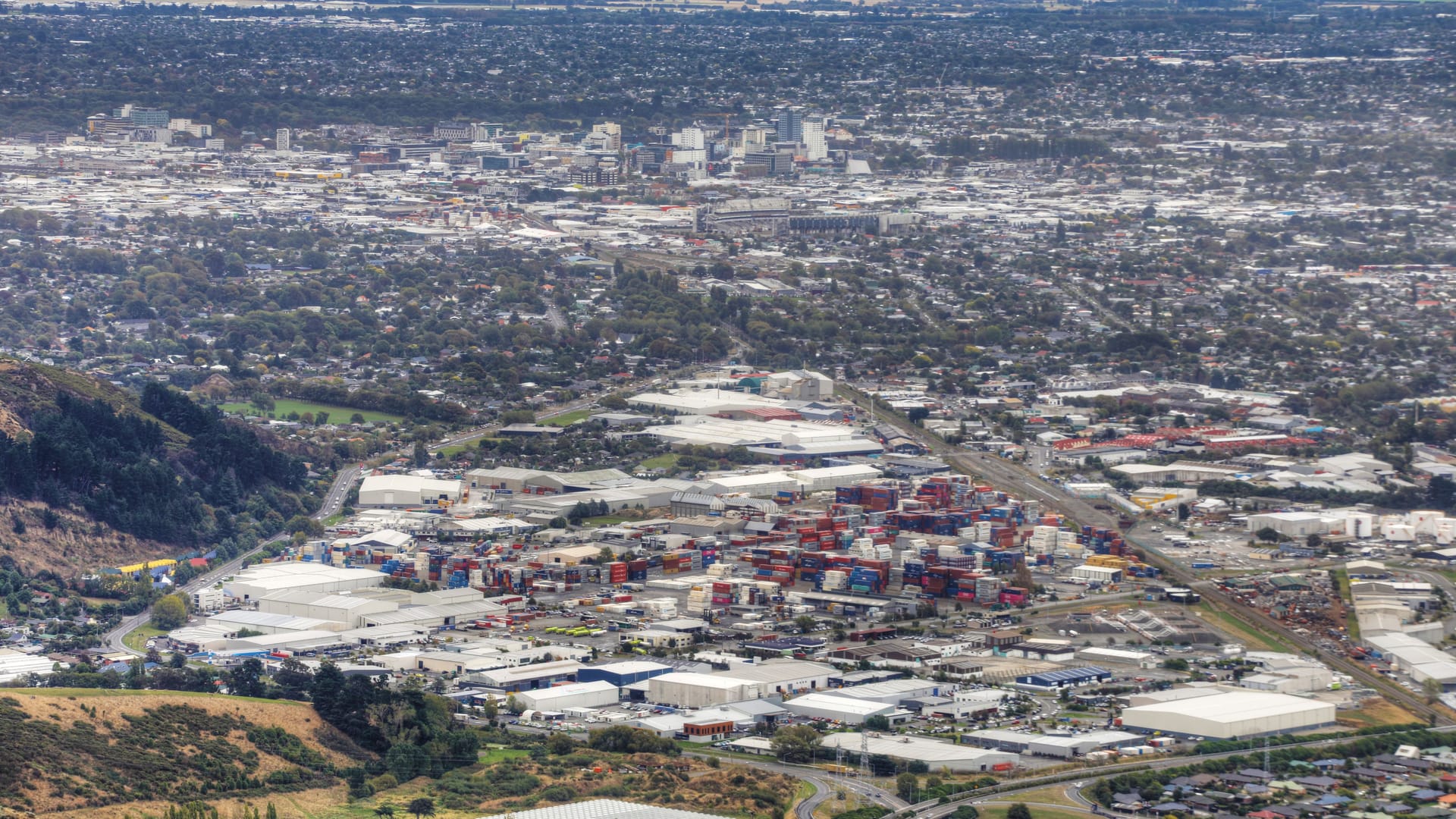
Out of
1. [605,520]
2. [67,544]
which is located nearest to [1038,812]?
[605,520]

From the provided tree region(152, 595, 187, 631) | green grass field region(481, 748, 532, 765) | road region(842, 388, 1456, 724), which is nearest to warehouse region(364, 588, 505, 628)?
tree region(152, 595, 187, 631)

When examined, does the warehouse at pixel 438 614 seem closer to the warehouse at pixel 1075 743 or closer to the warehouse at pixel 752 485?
the warehouse at pixel 752 485

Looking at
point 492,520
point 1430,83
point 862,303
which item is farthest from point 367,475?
point 1430,83

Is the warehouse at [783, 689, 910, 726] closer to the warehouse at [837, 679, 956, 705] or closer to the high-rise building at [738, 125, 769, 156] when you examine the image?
the warehouse at [837, 679, 956, 705]

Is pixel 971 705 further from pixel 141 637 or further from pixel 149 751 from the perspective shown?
pixel 141 637

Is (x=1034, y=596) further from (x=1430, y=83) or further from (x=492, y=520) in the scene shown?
(x=1430, y=83)

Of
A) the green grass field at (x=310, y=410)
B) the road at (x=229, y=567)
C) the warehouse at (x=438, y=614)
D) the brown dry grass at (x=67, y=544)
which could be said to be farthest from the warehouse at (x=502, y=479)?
the warehouse at (x=438, y=614)
